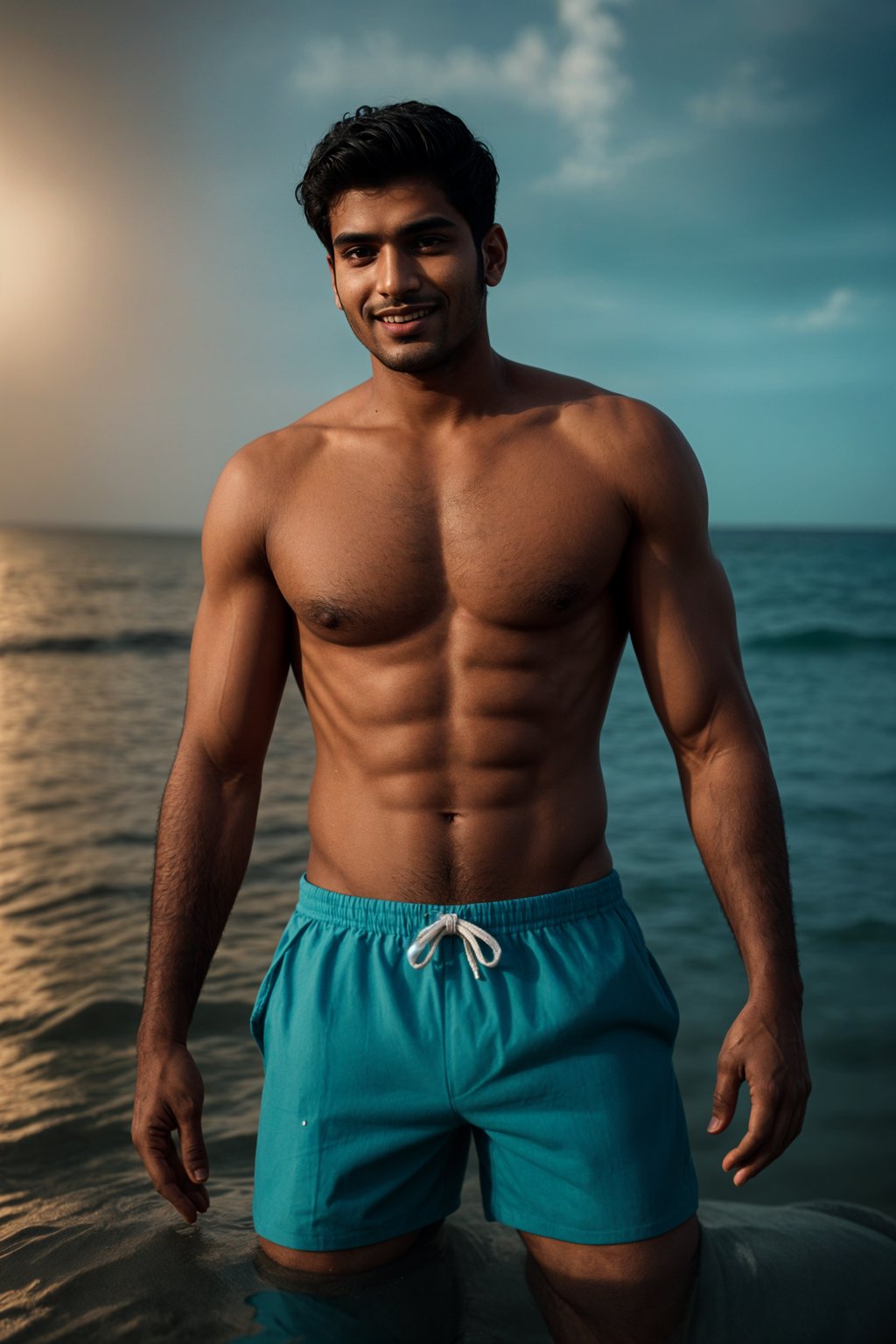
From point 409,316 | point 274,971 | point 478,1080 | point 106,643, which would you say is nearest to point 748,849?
point 478,1080

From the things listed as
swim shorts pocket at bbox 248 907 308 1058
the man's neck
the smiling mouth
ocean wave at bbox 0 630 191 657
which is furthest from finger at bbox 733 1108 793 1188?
ocean wave at bbox 0 630 191 657

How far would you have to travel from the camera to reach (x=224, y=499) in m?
2.14

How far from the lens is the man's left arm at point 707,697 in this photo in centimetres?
203

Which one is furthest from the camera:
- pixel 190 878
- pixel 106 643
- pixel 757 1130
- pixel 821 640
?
pixel 821 640

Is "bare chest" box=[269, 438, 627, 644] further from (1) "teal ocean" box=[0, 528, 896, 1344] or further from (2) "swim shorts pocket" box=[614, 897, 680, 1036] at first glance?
(1) "teal ocean" box=[0, 528, 896, 1344]

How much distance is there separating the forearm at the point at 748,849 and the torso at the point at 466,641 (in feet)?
0.62

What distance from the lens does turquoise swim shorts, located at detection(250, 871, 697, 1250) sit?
1.92 meters

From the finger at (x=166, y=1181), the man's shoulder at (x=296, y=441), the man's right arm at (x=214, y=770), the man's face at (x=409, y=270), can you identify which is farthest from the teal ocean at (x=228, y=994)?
the man's face at (x=409, y=270)

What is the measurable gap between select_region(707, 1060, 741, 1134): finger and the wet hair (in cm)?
145

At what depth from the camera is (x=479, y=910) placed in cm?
199

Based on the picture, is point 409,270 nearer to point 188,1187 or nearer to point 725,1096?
point 725,1096

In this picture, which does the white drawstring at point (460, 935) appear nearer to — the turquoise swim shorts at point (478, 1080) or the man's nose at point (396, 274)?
the turquoise swim shorts at point (478, 1080)

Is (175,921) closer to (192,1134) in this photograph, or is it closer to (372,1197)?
(192,1134)

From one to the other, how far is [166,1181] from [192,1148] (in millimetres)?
71
